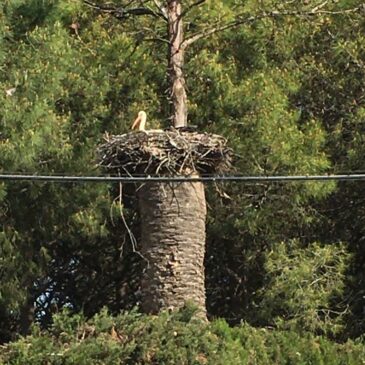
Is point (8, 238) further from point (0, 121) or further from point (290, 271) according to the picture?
point (290, 271)

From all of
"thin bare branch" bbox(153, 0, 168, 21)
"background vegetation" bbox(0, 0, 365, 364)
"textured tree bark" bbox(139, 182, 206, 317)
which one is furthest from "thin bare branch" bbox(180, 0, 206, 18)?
"textured tree bark" bbox(139, 182, 206, 317)

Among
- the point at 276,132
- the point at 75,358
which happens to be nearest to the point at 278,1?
the point at 276,132

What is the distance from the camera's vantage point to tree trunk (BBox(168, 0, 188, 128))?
14.4 metres

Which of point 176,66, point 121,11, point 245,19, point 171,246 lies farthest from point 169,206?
point 245,19

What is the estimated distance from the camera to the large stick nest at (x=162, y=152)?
13.3 meters

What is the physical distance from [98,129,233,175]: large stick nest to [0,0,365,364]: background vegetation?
3.54ft

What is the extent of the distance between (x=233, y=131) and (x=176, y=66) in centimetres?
184

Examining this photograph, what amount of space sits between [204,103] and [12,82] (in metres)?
3.35

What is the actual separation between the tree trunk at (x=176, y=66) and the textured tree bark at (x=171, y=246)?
101 centimetres

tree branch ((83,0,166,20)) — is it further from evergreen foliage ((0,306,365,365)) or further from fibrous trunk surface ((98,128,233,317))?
evergreen foliage ((0,306,365,365))

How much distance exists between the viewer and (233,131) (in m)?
16.2

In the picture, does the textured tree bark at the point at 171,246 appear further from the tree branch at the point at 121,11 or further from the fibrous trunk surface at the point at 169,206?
the tree branch at the point at 121,11

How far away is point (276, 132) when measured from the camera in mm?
15812

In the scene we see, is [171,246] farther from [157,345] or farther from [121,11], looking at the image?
[121,11]
